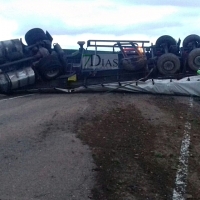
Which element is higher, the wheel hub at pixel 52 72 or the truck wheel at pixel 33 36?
the truck wheel at pixel 33 36

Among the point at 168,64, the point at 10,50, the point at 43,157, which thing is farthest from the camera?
the point at 168,64

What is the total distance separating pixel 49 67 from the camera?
17.8 meters

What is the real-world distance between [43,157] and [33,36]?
10429mm

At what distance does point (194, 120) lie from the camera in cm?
1256

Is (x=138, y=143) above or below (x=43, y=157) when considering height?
below

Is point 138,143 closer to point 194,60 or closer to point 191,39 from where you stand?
point 194,60

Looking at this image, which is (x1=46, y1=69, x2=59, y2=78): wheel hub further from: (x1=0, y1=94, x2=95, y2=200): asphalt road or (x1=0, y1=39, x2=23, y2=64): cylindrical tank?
(x1=0, y1=94, x2=95, y2=200): asphalt road

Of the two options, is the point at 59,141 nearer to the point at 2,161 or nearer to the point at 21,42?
the point at 2,161

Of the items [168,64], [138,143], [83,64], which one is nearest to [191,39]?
[168,64]

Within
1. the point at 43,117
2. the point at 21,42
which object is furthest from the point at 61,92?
the point at 43,117

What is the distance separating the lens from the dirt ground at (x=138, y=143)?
7621mm

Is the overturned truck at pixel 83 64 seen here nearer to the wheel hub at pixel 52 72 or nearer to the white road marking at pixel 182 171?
the wheel hub at pixel 52 72

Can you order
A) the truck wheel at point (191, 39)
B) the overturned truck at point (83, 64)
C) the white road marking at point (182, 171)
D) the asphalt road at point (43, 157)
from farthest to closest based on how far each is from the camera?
the truck wheel at point (191, 39)
the overturned truck at point (83, 64)
the white road marking at point (182, 171)
the asphalt road at point (43, 157)

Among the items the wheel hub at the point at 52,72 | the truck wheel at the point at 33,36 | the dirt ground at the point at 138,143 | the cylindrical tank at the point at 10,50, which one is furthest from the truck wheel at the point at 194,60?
the cylindrical tank at the point at 10,50
